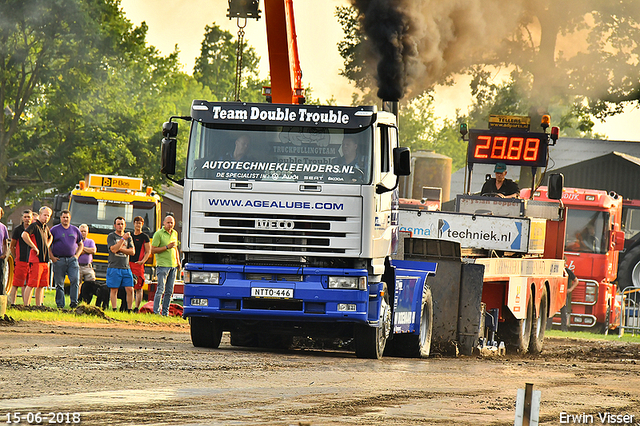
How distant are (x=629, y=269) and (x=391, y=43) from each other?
504 inches

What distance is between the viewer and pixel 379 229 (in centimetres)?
1397

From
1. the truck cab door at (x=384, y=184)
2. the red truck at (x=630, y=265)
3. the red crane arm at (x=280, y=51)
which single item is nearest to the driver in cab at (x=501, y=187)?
the red crane arm at (x=280, y=51)

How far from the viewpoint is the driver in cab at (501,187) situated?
19.8 meters

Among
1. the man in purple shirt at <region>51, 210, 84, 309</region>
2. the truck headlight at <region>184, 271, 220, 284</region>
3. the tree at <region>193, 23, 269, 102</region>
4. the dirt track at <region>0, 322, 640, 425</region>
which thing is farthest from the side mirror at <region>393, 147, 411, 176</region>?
the tree at <region>193, 23, 269, 102</region>

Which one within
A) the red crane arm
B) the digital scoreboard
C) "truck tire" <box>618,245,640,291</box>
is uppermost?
the red crane arm

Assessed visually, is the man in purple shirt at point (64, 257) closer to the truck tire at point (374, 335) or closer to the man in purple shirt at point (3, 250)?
the man in purple shirt at point (3, 250)

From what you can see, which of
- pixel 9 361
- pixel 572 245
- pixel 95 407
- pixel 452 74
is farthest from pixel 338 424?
pixel 572 245

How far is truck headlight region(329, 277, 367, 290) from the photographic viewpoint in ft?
44.9

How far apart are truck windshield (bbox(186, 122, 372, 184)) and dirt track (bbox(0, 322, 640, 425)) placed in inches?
89.5

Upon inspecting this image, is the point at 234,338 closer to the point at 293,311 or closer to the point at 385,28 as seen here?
the point at 293,311

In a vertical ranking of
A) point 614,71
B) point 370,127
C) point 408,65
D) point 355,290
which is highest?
point 614,71

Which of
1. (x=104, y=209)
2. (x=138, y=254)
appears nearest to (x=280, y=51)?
(x=138, y=254)

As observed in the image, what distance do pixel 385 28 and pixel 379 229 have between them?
7547 millimetres

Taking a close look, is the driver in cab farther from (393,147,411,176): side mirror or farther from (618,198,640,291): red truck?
(618,198,640,291): red truck
